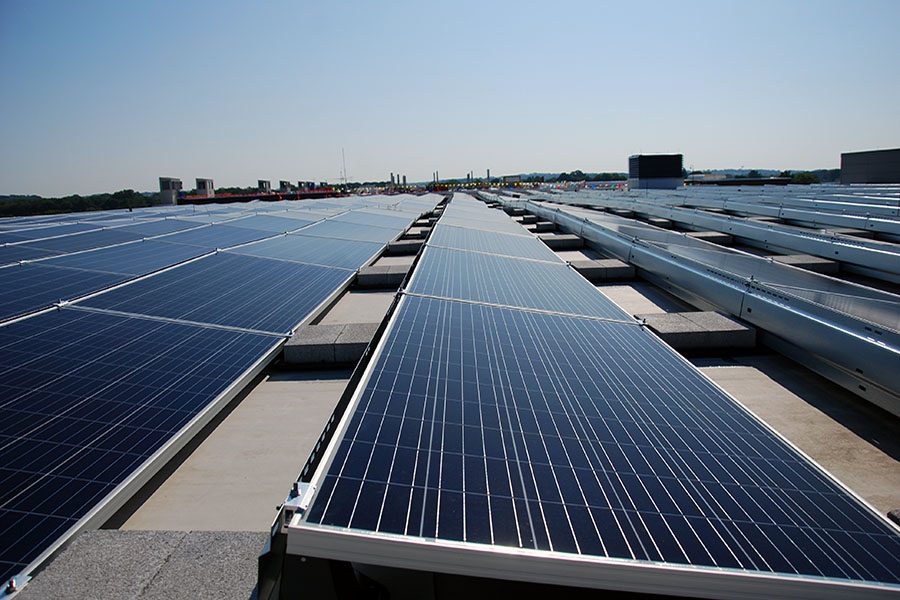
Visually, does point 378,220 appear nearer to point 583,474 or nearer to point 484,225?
point 484,225

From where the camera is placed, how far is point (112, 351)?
7.40 meters

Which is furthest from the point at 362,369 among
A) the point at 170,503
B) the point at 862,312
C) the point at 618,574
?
the point at 862,312

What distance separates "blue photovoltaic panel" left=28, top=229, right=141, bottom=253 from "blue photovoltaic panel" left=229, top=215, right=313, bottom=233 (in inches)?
219

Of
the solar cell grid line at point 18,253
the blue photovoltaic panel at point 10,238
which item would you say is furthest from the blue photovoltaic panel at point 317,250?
the blue photovoltaic panel at point 10,238

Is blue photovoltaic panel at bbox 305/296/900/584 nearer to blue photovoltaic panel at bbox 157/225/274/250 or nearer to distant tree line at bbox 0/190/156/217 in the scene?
blue photovoltaic panel at bbox 157/225/274/250

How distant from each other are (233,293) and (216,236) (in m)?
10.4

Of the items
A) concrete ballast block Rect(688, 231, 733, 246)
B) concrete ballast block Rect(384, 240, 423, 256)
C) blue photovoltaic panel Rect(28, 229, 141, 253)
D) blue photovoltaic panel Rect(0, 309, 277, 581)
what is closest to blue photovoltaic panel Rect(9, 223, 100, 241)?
blue photovoltaic panel Rect(28, 229, 141, 253)

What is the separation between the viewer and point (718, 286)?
480 inches

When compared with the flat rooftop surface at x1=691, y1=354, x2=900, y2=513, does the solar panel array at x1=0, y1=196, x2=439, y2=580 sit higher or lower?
higher

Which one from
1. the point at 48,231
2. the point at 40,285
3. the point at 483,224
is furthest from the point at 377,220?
the point at 40,285

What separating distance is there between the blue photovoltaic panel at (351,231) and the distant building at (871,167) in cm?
7656

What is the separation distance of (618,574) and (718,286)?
11.2 metres

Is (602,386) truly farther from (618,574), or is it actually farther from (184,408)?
(184,408)

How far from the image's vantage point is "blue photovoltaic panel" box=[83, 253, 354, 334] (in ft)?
31.4
